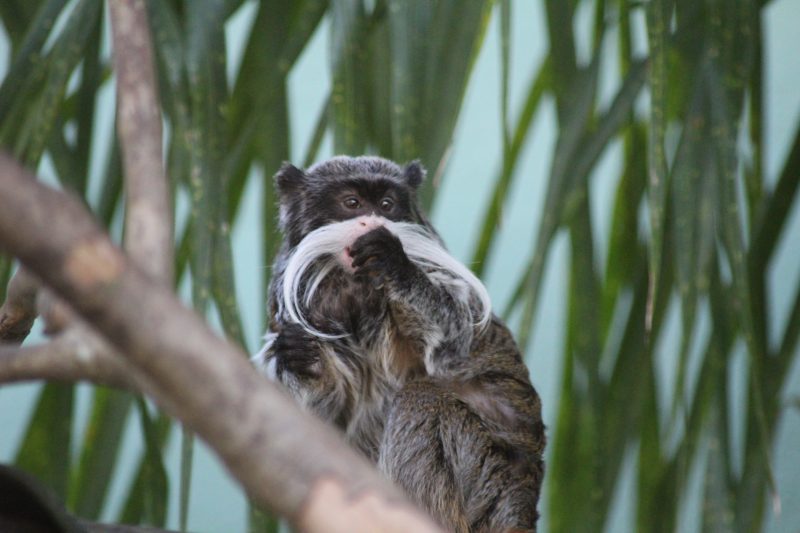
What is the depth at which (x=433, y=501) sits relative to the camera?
2004 millimetres

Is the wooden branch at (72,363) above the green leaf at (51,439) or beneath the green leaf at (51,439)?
above

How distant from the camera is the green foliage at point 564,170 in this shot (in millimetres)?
2062

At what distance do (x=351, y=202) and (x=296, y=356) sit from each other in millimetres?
351

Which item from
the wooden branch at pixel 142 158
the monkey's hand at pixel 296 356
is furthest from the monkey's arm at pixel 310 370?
the wooden branch at pixel 142 158

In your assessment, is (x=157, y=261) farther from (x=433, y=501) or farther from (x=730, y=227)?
(x=730, y=227)

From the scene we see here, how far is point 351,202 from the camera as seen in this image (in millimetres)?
2260

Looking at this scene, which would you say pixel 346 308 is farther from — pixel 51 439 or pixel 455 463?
pixel 51 439

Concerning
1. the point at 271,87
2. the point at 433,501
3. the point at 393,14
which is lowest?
the point at 433,501

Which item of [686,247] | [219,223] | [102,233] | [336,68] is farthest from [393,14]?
[102,233]

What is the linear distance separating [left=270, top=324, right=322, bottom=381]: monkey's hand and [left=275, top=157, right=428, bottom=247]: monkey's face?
0.84ft

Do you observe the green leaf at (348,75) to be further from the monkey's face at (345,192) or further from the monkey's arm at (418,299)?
the monkey's arm at (418,299)

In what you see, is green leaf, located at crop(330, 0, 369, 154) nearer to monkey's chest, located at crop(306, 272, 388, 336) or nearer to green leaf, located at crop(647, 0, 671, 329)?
monkey's chest, located at crop(306, 272, 388, 336)

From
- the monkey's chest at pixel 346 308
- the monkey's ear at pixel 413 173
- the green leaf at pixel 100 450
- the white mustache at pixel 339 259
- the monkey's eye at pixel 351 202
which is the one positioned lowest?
the green leaf at pixel 100 450

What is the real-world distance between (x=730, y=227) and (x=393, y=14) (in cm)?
75
